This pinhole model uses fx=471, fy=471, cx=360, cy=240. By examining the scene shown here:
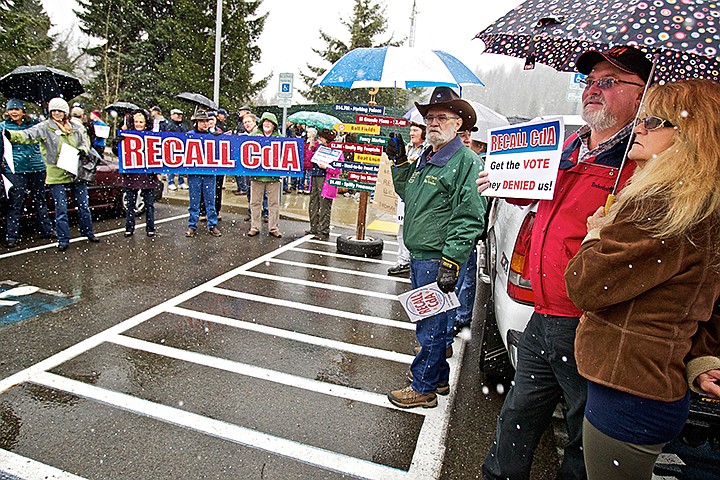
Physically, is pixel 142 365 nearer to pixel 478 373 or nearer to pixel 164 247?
pixel 478 373

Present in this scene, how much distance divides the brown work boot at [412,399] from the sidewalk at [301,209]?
21.0 ft

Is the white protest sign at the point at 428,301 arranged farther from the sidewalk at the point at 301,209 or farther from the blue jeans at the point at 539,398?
the sidewalk at the point at 301,209

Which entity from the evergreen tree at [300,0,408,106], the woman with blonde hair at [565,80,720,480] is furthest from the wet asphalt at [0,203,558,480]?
the evergreen tree at [300,0,408,106]

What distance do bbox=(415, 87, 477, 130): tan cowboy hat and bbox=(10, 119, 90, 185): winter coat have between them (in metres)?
5.71

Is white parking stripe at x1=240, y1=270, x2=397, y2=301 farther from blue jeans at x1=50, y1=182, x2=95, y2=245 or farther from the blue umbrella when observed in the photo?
blue jeans at x1=50, y1=182, x2=95, y2=245

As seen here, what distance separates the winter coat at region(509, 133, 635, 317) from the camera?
1916mm

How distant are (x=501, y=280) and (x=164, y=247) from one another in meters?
5.67

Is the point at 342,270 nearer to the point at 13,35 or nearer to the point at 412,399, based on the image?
the point at 412,399

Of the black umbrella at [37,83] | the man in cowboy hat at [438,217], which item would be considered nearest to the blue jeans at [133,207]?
the black umbrella at [37,83]

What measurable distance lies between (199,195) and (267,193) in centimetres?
115

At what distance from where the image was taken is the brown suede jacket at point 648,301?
4.60 feet

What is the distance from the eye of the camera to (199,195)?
26.6ft

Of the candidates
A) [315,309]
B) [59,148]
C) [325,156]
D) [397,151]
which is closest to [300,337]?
[315,309]

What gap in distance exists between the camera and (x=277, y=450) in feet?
9.05
